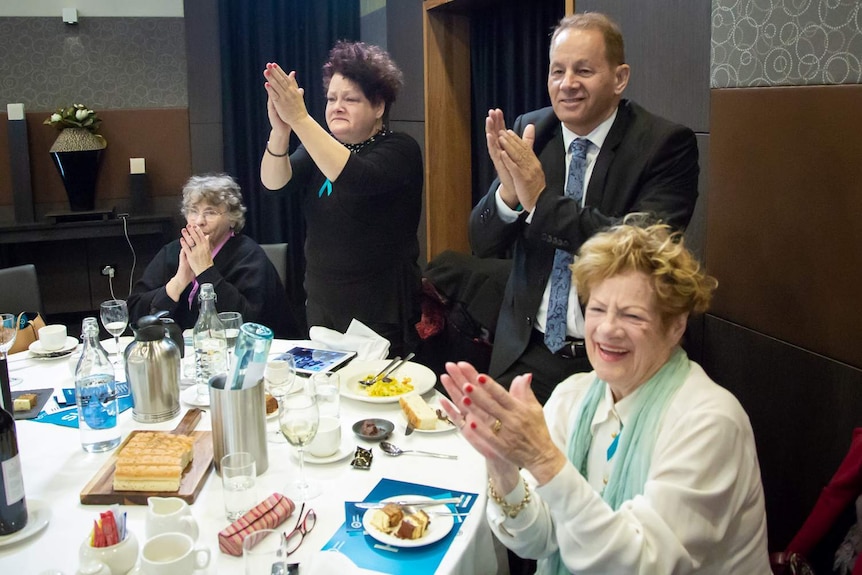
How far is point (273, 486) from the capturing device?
1.55 m

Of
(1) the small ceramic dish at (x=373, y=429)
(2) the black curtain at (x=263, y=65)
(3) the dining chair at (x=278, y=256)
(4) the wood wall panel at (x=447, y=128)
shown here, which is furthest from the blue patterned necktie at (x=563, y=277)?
(2) the black curtain at (x=263, y=65)

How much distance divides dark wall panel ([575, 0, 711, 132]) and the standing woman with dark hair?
83 cm

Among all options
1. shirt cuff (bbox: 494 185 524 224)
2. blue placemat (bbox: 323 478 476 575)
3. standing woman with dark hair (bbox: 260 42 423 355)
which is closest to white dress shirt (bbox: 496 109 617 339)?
shirt cuff (bbox: 494 185 524 224)

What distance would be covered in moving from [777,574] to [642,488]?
582mm

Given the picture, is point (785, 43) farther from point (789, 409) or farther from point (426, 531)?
point (426, 531)

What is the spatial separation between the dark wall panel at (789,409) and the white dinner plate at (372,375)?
0.94 meters

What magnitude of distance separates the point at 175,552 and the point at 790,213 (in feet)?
5.56

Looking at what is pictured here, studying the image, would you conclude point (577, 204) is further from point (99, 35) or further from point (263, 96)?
point (99, 35)

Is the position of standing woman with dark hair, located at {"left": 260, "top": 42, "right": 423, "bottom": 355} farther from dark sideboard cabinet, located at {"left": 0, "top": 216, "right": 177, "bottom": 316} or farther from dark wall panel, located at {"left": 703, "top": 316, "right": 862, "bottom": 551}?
dark sideboard cabinet, located at {"left": 0, "top": 216, "right": 177, "bottom": 316}

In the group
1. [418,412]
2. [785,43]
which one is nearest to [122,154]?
[418,412]

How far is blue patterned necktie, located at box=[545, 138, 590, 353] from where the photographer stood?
6.95ft

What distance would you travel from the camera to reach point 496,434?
4.08ft

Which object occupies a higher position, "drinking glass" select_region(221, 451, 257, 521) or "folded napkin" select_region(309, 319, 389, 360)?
"folded napkin" select_region(309, 319, 389, 360)

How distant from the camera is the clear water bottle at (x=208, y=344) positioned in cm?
206
